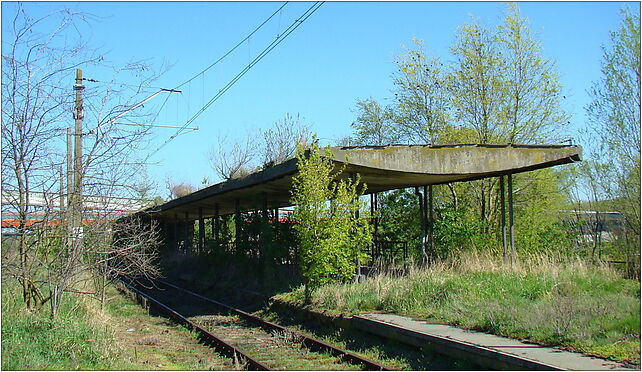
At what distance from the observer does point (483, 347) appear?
8.94 metres

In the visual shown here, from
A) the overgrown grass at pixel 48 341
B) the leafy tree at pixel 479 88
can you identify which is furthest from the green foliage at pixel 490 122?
the overgrown grass at pixel 48 341

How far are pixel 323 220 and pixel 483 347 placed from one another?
6766mm

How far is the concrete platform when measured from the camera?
7.79 metres

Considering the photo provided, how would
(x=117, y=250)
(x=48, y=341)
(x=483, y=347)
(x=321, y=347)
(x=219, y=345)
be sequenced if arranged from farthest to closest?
(x=219, y=345) < (x=117, y=250) < (x=321, y=347) < (x=48, y=341) < (x=483, y=347)

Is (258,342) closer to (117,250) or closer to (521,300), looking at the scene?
(117,250)

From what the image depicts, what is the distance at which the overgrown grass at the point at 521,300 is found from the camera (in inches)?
347

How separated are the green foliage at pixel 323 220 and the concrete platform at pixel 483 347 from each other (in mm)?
3153

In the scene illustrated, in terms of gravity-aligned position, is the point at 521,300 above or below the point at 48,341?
above

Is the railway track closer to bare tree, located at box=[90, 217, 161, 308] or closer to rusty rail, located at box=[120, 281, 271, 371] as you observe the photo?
rusty rail, located at box=[120, 281, 271, 371]

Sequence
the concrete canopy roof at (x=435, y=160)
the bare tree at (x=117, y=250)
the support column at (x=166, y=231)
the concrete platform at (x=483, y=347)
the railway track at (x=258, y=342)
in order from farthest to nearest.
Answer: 1. the support column at (x=166, y=231)
2. the concrete canopy roof at (x=435, y=160)
3. the bare tree at (x=117, y=250)
4. the railway track at (x=258, y=342)
5. the concrete platform at (x=483, y=347)

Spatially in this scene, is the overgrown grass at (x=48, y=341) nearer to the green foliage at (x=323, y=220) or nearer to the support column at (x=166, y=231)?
the green foliage at (x=323, y=220)

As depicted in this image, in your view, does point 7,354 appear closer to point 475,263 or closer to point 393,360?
point 393,360

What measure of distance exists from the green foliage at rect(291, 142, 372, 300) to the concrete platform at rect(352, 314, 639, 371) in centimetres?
315

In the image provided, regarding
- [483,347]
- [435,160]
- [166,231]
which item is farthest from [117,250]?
[166,231]
